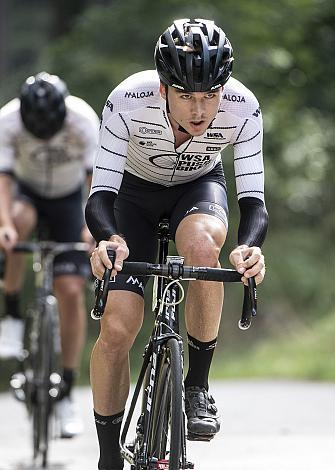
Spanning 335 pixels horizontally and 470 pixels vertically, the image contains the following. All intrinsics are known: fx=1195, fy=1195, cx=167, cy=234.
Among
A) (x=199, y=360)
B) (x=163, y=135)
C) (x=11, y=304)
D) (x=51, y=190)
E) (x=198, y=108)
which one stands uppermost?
(x=198, y=108)

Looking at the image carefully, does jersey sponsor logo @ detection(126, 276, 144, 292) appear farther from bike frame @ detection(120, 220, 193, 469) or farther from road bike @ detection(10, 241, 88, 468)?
road bike @ detection(10, 241, 88, 468)

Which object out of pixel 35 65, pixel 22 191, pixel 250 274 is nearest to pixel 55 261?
pixel 22 191

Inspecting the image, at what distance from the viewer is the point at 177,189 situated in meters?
5.83

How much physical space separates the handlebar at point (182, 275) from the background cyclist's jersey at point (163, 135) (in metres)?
0.54

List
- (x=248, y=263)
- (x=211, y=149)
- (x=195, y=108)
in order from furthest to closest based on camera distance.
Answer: (x=211, y=149)
(x=195, y=108)
(x=248, y=263)

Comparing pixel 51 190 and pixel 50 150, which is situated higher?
pixel 50 150

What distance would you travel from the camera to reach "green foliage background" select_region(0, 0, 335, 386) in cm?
1427

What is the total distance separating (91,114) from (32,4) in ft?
54.5

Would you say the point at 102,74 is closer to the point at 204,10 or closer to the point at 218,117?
the point at 204,10

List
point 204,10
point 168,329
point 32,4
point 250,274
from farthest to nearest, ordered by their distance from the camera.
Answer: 1. point 32,4
2. point 204,10
3. point 168,329
4. point 250,274

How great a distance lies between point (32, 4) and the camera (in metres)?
24.5

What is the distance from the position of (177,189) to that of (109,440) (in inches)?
49.3

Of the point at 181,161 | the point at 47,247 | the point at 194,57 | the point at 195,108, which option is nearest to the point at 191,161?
the point at 181,161

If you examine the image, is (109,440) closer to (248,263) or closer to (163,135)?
(248,263)
